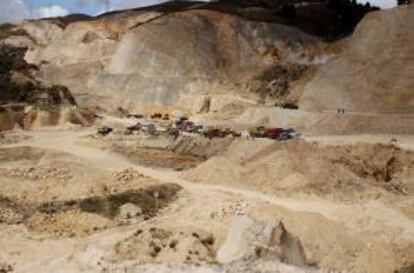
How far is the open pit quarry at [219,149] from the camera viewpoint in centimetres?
3266

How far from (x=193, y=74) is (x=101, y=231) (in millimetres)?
48958

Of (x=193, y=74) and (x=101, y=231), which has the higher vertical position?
(x=193, y=74)

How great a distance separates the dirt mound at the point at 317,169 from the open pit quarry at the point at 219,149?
0.11m

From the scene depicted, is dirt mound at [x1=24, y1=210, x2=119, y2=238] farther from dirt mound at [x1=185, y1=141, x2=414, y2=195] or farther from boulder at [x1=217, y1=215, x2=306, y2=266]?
boulder at [x1=217, y1=215, x2=306, y2=266]

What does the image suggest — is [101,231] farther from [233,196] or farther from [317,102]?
[317,102]

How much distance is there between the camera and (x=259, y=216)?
1476 inches

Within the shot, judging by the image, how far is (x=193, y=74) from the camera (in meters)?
85.3

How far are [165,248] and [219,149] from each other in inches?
957

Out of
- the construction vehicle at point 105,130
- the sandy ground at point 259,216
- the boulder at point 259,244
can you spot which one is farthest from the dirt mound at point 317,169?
the construction vehicle at point 105,130

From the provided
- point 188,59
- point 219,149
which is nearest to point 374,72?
point 219,149

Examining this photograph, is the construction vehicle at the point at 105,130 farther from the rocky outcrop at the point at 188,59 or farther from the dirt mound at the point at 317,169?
the dirt mound at the point at 317,169

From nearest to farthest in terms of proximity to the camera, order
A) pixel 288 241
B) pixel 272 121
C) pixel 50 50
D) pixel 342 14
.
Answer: pixel 288 241, pixel 272 121, pixel 342 14, pixel 50 50

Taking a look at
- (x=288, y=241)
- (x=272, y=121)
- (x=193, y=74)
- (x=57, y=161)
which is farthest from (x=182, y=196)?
(x=193, y=74)

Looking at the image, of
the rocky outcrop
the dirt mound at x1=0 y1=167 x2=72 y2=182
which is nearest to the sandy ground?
the dirt mound at x1=0 y1=167 x2=72 y2=182
